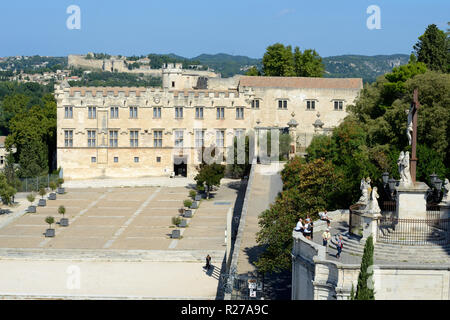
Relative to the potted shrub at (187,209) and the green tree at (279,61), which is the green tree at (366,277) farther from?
the green tree at (279,61)

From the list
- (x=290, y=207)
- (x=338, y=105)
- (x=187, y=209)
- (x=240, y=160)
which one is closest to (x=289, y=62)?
(x=338, y=105)

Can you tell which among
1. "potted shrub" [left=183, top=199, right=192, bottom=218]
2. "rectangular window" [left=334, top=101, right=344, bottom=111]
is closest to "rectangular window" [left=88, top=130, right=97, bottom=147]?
"potted shrub" [left=183, top=199, right=192, bottom=218]

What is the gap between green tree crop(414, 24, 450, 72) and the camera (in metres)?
50.5

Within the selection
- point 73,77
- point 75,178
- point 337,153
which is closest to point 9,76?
point 73,77

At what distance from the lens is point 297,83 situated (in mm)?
66250

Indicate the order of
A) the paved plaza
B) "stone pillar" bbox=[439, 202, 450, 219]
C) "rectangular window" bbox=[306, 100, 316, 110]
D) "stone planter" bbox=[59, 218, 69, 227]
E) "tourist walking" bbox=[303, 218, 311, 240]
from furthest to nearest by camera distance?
"rectangular window" bbox=[306, 100, 316, 110]
"stone planter" bbox=[59, 218, 69, 227]
the paved plaza
"tourist walking" bbox=[303, 218, 311, 240]
"stone pillar" bbox=[439, 202, 450, 219]

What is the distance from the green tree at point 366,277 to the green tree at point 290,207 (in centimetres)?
782

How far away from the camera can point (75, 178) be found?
62094mm

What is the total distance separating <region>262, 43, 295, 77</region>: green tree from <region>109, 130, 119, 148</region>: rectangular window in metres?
22.0

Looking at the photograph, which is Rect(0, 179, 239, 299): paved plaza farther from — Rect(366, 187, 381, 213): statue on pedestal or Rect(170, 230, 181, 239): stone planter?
Rect(366, 187, 381, 213): statue on pedestal

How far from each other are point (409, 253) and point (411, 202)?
203cm

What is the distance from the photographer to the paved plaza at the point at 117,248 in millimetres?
31609

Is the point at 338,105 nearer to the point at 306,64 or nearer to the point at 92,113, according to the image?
the point at 306,64
